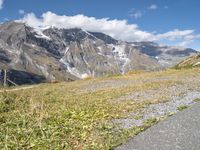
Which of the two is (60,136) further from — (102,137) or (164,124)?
(164,124)

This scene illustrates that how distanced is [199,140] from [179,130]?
2.37m

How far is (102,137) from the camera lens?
18812 mm

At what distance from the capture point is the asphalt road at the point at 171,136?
16.2 meters

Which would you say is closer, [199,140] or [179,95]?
[199,140]

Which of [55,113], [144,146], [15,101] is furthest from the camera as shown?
[15,101]

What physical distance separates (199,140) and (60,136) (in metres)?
7.39

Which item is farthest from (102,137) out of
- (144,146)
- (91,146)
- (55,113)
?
(55,113)

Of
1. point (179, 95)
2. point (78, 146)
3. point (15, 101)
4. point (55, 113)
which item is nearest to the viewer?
point (78, 146)

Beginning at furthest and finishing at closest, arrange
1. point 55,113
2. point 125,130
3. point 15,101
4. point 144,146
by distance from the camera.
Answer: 1. point 15,101
2. point 55,113
3. point 125,130
4. point 144,146

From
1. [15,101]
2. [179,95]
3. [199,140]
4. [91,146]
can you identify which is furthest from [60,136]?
[179,95]

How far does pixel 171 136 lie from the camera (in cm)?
1792

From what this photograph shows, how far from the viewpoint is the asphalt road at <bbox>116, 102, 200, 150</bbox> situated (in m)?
16.2

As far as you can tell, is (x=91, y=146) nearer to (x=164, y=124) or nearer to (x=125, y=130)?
(x=125, y=130)

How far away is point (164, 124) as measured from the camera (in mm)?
21109
